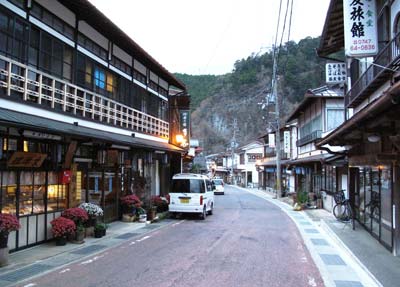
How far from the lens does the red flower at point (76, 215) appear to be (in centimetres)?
1354

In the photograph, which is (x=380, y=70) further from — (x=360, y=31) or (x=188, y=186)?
(x=188, y=186)

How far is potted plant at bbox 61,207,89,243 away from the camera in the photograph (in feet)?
44.2

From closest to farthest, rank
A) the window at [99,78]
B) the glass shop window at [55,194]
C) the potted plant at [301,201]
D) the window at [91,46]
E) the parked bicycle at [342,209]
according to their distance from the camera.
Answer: the glass shop window at [55,194] → the window at [91,46] → the window at [99,78] → the parked bicycle at [342,209] → the potted plant at [301,201]

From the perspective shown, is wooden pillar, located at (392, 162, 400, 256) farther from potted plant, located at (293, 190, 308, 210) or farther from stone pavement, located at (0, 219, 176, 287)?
potted plant, located at (293, 190, 308, 210)

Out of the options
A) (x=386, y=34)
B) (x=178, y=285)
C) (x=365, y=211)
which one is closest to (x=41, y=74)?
(x=178, y=285)

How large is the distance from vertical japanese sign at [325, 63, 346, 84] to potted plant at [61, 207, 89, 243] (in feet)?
41.1

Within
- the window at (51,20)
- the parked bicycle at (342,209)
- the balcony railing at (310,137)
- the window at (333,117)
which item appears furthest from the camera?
the balcony railing at (310,137)

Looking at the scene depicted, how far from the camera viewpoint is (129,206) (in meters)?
19.7

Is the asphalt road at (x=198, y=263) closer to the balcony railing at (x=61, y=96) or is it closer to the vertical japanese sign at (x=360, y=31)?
the balcony railing at (x=61, y=96)

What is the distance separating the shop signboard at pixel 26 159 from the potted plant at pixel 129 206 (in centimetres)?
726

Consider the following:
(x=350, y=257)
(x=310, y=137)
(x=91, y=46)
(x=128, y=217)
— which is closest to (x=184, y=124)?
(x=310, y=137)

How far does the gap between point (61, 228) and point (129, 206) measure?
6968mm

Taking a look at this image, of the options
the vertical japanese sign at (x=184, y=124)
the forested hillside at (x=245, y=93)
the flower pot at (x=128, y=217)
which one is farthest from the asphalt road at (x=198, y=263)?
the forested hillside at (x=245, y=93)

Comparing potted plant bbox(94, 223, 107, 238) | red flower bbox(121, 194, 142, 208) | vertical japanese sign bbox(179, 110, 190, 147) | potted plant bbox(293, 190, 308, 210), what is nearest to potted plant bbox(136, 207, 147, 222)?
red flower bbox(121, 194, 142, 208)
